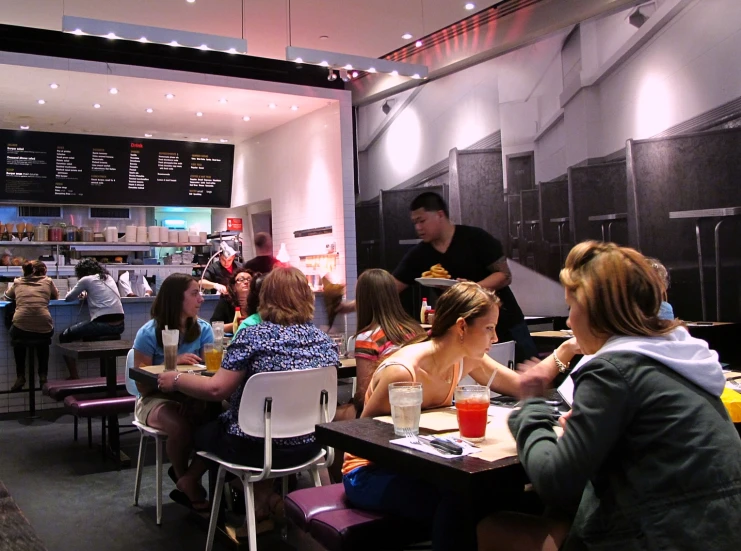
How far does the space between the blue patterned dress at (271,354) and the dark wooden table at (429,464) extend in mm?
917

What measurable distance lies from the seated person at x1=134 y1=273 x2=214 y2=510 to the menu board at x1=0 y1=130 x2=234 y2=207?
610 cm

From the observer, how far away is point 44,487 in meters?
4.63

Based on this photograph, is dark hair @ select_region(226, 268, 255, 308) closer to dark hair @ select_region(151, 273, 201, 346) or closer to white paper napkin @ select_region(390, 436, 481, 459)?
dark hair @ select_region(151, 273, 201, 346)

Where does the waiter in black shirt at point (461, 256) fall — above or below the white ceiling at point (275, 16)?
below

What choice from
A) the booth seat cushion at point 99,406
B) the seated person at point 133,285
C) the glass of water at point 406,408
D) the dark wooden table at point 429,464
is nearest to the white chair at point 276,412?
the dark wooden table at point 429,464

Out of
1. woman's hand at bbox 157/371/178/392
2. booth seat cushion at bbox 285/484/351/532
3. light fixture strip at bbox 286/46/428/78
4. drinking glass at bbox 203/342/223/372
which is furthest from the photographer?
light fixture strip at bbox 286/46/428/78

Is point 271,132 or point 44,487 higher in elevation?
point 271,132

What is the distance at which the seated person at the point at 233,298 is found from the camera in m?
5.39

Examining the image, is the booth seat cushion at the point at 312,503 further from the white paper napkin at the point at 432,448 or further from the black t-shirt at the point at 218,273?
the black t-shirt at the point at 218,273

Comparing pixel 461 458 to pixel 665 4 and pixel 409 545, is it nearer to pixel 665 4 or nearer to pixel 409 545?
pixel 409 545

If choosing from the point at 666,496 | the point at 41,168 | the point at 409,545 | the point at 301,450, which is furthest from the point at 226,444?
the point at 41,168

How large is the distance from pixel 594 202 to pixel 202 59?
15.8 feet

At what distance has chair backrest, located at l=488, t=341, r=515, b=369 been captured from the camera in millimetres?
3773

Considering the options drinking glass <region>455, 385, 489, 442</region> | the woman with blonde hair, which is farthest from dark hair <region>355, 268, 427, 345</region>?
the woman with blonde hair
